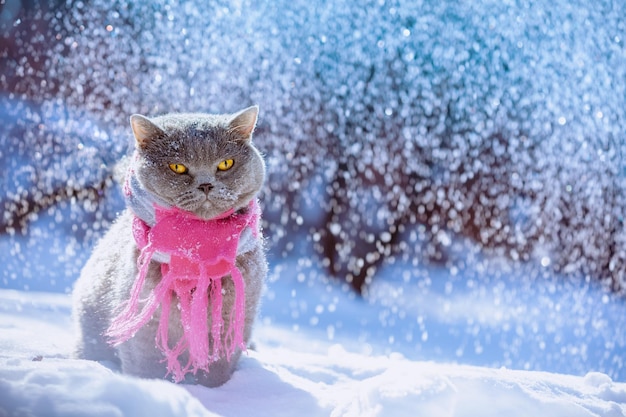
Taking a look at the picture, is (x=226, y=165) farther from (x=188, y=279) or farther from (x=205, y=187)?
(x=188, y=279)

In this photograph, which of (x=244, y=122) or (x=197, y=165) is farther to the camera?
(x=244, y=122)

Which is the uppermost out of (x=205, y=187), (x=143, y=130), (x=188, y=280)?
(x=143, y=130)

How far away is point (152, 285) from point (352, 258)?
313 cm

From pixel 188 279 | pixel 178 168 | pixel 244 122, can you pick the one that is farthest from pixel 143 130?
pixel 188 279

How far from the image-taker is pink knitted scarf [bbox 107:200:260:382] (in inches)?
52.5

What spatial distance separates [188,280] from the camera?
1.37m

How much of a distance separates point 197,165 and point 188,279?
0.32 metres

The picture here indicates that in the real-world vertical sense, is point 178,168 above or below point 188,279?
above

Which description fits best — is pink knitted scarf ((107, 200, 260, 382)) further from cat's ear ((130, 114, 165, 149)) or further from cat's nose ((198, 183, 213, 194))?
cat's ear ((130, 114, 165, 149))

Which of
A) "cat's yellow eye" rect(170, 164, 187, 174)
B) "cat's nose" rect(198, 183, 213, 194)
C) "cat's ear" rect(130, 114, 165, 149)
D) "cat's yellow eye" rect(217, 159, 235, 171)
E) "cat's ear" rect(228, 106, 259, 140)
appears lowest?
"cat's nose" rect(198, 183, 213, 194)

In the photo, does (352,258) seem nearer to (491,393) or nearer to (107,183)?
(107,183)

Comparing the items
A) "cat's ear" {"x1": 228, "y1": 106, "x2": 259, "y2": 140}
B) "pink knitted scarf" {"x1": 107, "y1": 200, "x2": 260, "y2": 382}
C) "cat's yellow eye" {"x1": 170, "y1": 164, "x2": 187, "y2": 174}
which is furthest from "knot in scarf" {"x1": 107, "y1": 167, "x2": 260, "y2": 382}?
"cat's ear" {"x1": 228, "y1": 106, "x2": 259, "y2": 140}

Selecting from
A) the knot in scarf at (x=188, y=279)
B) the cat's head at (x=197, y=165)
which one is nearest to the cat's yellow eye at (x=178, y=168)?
the cat's head at (x=197, y=165)

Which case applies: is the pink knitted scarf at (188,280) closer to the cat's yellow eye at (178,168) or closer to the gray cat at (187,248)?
the gray cat at (187,248)
